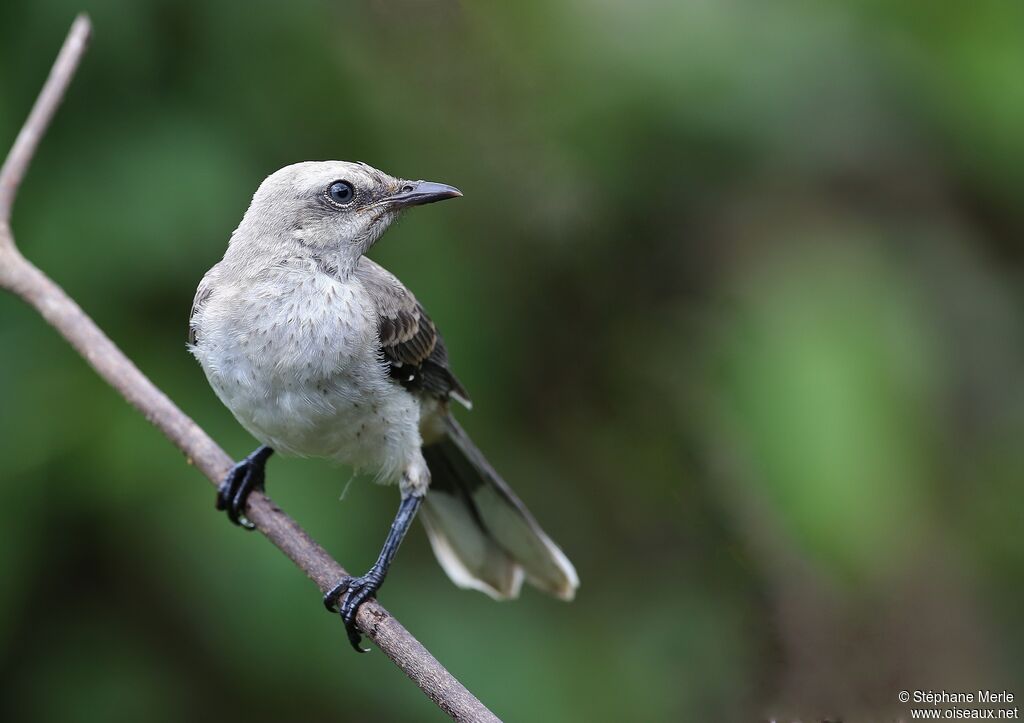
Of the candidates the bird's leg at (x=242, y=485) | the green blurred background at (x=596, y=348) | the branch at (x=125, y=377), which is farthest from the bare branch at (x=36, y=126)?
the bird's leg at (x=242, y=485)

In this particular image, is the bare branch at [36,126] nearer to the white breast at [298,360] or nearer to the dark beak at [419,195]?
the white breast at [298,360]

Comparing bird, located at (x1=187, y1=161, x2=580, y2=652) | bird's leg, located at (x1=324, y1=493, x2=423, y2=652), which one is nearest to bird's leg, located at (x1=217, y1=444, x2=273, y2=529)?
bird, located at (x1=187, y1=161, x2=580, y2=652)

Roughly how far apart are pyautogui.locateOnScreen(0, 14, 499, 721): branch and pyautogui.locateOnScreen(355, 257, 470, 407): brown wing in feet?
2.20

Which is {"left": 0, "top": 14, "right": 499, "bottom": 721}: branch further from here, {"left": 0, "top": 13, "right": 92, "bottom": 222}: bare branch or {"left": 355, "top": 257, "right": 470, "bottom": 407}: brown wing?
{"left": 355, "top": 257, "right": 470, "bottom": 407}: brown wing

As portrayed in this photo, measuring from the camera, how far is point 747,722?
4.83 meters

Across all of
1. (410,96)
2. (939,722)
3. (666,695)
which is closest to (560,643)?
(666,695)

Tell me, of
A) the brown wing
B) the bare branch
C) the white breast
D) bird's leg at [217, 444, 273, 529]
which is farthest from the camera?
bird's leg at [217, 444, 273, 529]

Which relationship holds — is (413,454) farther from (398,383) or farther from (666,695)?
(666,695)

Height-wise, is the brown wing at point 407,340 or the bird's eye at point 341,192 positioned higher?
the bird's eye at point 341,192

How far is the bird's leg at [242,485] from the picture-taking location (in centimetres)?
431

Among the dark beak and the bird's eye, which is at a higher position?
the dark beak

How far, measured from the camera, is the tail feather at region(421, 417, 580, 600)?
4.72 m

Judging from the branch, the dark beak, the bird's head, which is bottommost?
the branch

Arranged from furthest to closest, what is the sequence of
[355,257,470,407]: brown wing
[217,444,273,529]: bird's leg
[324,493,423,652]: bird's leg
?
[217,444,273,529]: bird's leg
[355,257,470,407]: brown wing
[324,493,423,652]: bird's leg
